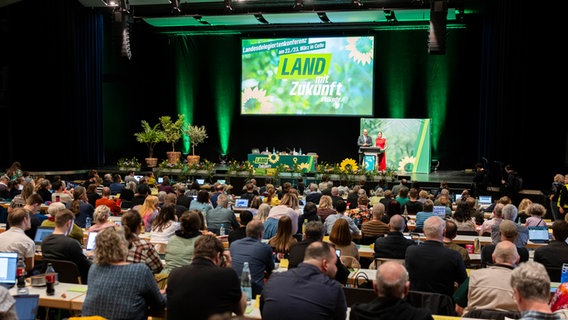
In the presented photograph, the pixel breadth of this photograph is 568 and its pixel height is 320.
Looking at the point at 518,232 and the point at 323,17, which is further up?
the point at 323,17

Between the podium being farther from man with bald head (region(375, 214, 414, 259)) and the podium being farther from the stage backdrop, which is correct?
man with bald head (region(375, 214, 414, 259))

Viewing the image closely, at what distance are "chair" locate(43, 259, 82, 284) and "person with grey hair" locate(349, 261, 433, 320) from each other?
118 inches

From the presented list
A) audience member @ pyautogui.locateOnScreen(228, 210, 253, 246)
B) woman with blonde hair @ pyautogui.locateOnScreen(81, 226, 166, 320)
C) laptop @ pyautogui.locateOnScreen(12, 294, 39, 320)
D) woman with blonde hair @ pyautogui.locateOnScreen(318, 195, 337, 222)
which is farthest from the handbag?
woman with blonde hair @ pyautogui.locateOnScreen(318, 195, 337, 222)

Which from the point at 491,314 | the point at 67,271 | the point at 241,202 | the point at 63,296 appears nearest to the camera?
the point at 491,314

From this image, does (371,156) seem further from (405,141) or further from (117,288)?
(117,288)

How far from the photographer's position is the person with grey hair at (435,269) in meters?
5.21

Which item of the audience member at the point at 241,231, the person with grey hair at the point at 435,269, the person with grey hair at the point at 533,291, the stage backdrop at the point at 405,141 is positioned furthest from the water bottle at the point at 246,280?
the stage backdrop at the point at 405,141

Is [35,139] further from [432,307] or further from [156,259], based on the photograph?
[432,307]

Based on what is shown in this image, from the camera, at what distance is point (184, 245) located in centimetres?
566

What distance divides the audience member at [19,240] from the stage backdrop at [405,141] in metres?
15.4

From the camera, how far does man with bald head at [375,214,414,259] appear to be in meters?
6.43

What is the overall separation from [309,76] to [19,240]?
17.2 meters

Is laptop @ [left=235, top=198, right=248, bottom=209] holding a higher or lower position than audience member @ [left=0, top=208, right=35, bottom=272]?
lower

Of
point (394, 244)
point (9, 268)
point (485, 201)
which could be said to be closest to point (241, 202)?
point (485, 201)
